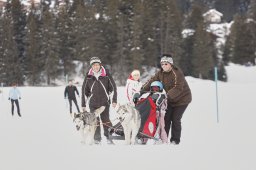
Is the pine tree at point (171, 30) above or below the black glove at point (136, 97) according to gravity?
above

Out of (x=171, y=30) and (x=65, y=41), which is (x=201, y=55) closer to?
(x=171, y=30)

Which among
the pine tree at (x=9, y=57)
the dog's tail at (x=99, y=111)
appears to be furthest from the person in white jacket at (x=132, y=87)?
the pine tree at (x=9, y=57)

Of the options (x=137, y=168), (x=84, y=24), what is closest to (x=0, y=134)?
(x=137, y=168)

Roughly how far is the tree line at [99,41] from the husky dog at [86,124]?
136 ft

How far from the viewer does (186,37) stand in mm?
58750

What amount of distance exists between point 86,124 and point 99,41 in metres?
44.3

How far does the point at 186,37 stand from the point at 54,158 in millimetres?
52304

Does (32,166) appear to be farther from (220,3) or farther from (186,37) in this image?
(220,3)

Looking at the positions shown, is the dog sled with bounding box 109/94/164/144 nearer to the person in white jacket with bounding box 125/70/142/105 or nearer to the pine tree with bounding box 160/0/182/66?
the person in white jacket with bounding box 125/70/142/105

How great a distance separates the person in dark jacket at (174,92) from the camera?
8742mm

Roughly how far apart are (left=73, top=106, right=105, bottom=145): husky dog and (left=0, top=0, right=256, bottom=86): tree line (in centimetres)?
4152

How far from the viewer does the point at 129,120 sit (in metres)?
8.63

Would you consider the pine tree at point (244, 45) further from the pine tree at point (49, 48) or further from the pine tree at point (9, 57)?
the pine tree at point (9, 57)

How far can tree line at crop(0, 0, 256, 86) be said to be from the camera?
52469mm
